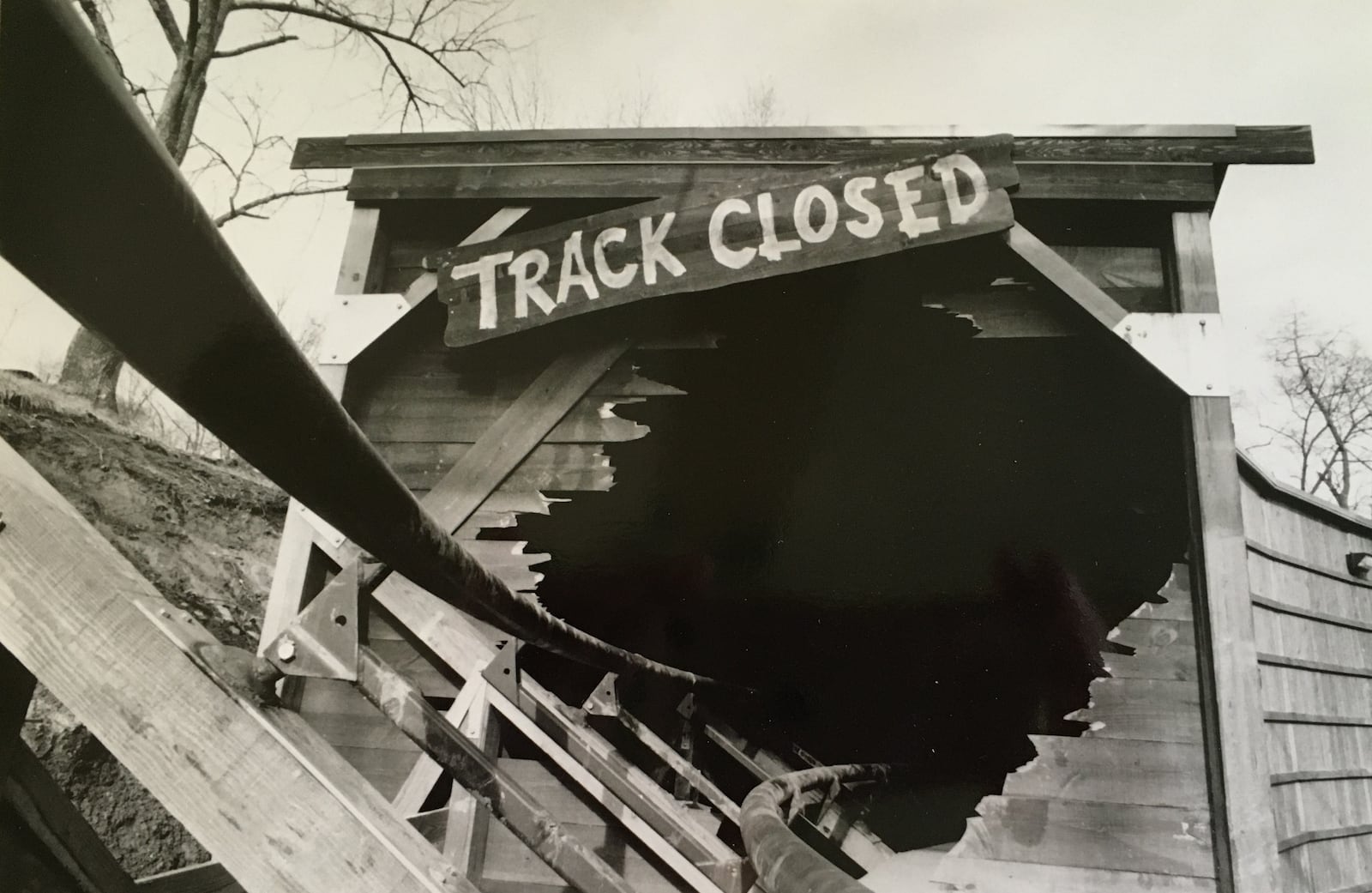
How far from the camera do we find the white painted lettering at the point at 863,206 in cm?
310

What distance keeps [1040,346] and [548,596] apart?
2761 mm

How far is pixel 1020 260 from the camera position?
3.29 m

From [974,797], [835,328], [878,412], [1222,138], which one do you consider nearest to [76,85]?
[835,328]

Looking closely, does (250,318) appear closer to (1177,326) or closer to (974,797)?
(1177,326)

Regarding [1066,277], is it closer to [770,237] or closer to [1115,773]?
[770,237]

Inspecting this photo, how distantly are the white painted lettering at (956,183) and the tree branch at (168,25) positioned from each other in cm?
298

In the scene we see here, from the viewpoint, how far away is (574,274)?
331 centimetres

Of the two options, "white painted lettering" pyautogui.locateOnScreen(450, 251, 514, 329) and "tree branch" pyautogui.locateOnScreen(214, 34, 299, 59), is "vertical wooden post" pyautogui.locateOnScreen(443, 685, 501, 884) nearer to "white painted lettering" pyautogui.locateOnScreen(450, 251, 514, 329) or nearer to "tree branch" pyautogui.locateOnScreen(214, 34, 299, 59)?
"white painted lettering" pyautogui.locateOnScreen(450, 251, 514, 329)

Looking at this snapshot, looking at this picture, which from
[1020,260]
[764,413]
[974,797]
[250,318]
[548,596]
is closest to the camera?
[250,318]

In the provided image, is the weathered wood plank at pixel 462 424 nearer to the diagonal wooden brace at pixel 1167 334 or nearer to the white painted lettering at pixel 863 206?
the white painted lettering at pixel 863 206

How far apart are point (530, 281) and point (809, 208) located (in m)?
1.15

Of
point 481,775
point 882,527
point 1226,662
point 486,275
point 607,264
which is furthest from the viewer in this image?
point 882,527

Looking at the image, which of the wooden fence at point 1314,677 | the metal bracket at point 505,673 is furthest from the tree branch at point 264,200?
the wooden fence at point 1314,677

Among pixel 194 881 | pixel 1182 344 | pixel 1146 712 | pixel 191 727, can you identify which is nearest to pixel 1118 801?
pixel 1146 712
